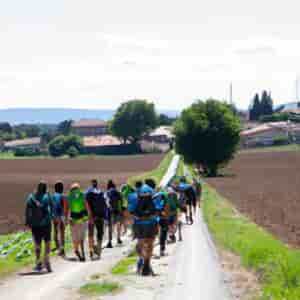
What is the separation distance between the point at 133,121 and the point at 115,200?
14812 cm

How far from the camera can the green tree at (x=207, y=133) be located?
242ft

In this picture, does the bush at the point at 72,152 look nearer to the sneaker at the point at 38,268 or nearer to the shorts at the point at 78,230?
the shorts at the point at 78,230

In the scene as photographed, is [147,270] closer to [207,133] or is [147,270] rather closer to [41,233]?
[41,233]

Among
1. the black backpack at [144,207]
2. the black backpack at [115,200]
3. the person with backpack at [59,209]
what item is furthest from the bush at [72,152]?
the black backpack at [144,207]

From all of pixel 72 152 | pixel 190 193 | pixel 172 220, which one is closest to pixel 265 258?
pixel 172 220

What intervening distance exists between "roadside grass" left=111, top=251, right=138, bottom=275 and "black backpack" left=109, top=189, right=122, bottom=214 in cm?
265

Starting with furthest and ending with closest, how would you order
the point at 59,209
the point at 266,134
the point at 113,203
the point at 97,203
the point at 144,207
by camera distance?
the point at 266,134 < the point at 113,203 < the point at 59,209 < the point at 97,203 < the point at 144,207

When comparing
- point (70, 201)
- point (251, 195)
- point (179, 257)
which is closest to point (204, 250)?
point (179, 257)

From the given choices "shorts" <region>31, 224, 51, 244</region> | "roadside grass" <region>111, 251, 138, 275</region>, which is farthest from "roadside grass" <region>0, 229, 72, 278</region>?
"roadside grass" <region>111, 251, 138, 275</region>

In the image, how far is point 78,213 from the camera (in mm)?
15805

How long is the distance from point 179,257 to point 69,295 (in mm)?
4849

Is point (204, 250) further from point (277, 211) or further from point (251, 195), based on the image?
point (251, 195)

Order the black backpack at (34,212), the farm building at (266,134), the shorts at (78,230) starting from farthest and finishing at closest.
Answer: the farm building at (266,134) < the shorts at (78,230) < the black backpack at (34,212)

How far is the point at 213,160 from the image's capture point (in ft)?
245
